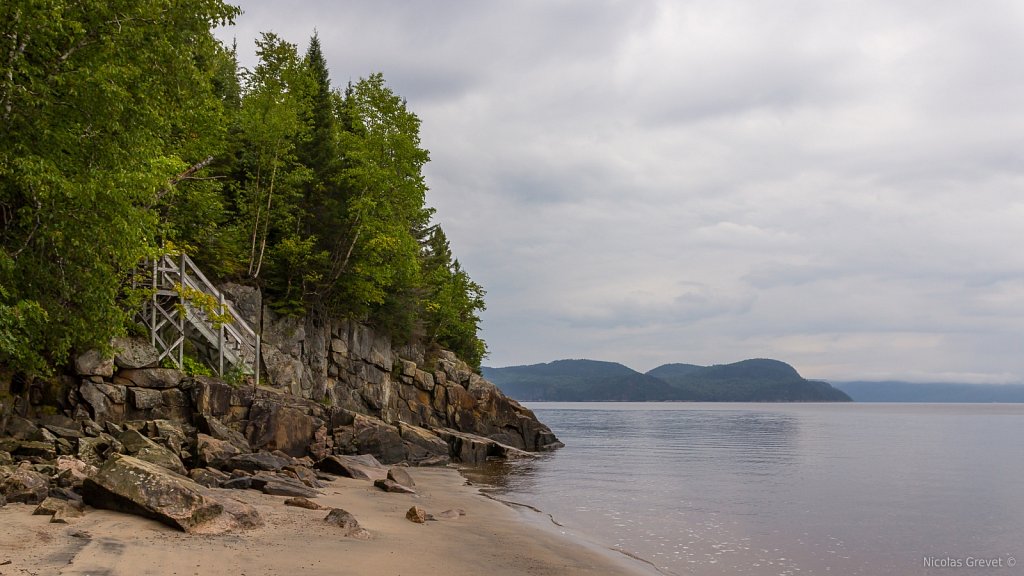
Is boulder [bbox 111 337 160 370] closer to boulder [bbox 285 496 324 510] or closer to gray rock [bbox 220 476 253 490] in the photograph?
gray rock [bbox 220 476 253 490]

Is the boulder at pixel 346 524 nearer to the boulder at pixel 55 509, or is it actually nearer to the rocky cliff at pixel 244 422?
the rocky cliff at pixel 244 422

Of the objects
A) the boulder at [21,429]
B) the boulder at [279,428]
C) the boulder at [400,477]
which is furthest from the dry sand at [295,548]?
the boulder at [279,428]

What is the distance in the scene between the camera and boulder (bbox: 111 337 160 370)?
21.3 meters

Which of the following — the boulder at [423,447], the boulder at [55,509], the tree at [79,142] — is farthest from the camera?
the boulder at [423,447]

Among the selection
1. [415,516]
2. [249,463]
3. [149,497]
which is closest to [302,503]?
[415,516]

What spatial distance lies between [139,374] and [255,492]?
992 cm

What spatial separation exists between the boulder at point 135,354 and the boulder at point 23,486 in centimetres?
1018

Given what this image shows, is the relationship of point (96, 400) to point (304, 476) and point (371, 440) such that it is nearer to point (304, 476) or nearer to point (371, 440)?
point (304, 476)

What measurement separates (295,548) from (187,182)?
22.1 meters

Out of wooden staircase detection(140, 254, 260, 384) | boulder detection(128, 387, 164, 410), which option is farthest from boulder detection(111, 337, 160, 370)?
boulder detection(128, 387, 164, 410)

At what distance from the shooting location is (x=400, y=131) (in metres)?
→ 35.8

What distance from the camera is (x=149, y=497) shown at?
32.7 ft

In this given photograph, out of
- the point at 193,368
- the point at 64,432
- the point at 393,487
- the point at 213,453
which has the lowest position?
the point at 393,487

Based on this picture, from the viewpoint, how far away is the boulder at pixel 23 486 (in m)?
10.5
